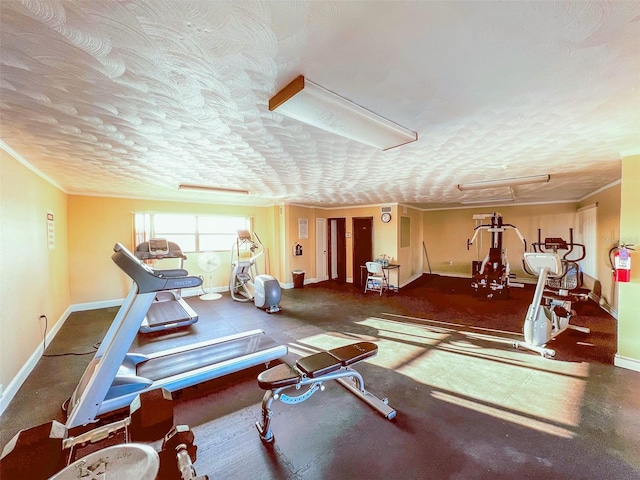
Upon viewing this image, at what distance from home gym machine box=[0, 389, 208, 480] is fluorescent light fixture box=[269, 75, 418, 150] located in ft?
5.14

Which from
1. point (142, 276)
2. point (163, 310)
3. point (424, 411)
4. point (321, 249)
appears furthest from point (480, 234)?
point (142, 276)

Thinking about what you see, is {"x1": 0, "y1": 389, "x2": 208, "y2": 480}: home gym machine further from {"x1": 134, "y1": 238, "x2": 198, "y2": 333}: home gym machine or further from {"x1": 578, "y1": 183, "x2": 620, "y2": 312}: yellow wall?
{"x1": 578, "y1": 183, "x2": 620, "y2": 312}: yellow wall

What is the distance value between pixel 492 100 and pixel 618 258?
2549mm

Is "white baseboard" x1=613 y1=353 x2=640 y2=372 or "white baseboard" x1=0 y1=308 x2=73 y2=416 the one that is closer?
"white baseboard" x1=0 y1=308 x2=73 y2=416

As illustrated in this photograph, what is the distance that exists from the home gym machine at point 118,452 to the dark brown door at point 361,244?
7046 mm

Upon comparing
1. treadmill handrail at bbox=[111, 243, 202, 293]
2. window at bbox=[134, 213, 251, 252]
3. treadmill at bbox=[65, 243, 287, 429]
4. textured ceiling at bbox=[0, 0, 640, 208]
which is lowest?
treadmill at bbox=[65, 243, 287, 429]

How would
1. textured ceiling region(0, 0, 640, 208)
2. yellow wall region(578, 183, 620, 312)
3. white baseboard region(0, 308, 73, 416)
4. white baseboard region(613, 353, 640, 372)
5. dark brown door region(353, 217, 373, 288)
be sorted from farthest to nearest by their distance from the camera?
dark brown door region(353, 217, 373, 288), yellow wall region(578, 183, 620, 312), white baseboard region(613, 353, 640, 372), white baseboard region(0, 308, 73, 416), textured ceiling region(0, 0, 640, 208)

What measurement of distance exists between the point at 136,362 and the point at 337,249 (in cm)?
635

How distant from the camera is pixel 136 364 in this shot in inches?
110

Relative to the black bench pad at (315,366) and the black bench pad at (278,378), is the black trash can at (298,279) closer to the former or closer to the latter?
the black bench pad at (315,366)

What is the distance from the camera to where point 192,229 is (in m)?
6.70

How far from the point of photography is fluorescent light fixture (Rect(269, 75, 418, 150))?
1542 mm

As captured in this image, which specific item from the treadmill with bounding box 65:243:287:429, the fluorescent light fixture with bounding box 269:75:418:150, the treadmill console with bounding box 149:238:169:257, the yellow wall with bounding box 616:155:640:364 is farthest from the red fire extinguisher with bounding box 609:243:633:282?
the treadmill console with bounding box 149:238:169:257

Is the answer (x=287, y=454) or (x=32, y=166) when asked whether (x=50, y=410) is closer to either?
(x=287, y=454)
